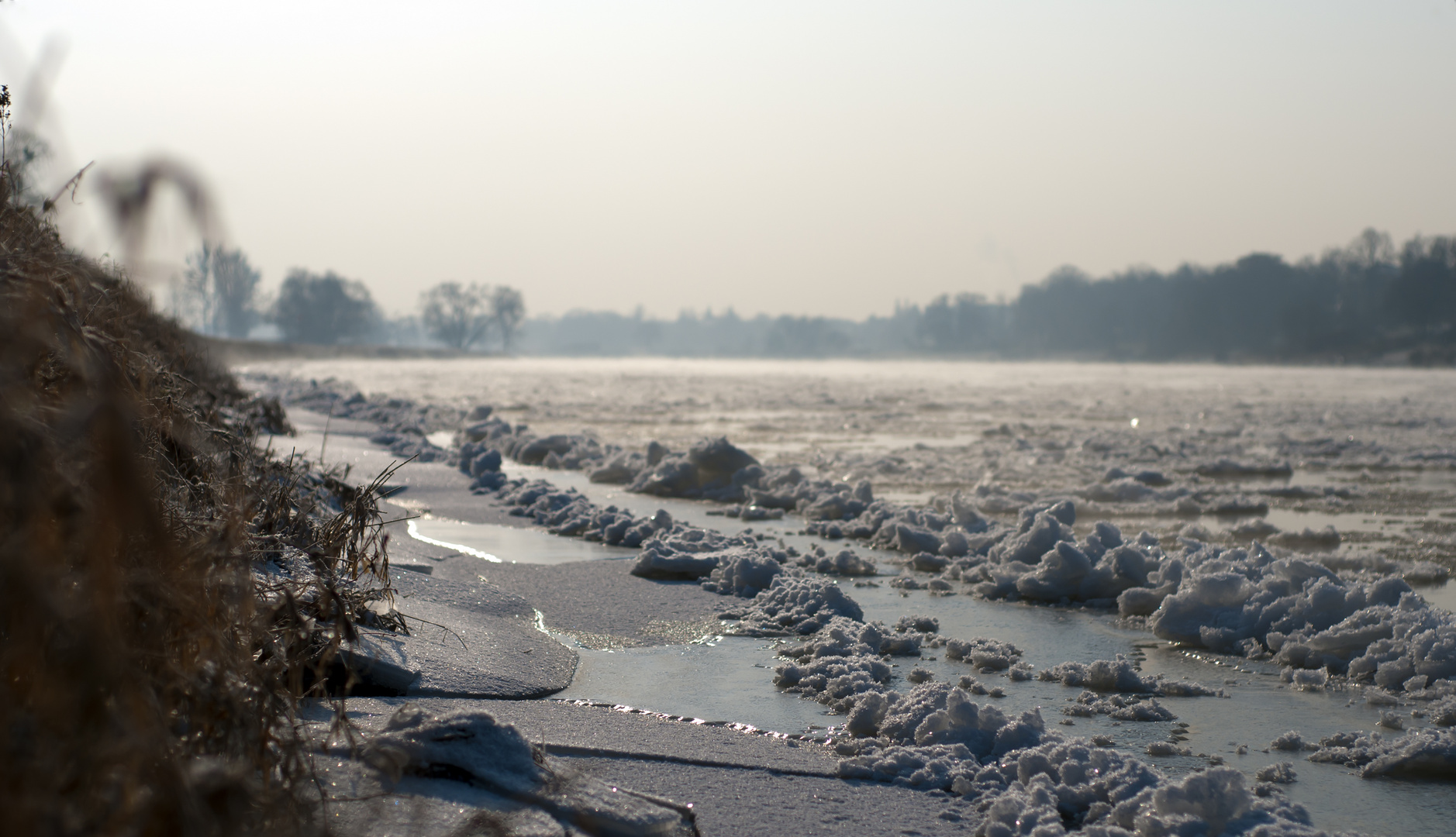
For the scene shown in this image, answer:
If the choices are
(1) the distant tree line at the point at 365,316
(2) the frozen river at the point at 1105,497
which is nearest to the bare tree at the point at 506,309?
(1) the distant tree line at the point at 365,316

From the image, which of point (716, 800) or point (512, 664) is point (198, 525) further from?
point (716, 800)

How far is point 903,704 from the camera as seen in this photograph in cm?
339

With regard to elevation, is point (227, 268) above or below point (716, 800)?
above

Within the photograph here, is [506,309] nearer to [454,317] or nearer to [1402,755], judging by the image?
[454,317]

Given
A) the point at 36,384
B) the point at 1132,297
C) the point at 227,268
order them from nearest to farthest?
the point at 227,268
the point at 36,384
the point at 1132,297

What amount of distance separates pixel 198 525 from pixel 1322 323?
298 ft

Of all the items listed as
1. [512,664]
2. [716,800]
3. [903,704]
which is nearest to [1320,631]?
[903,704]

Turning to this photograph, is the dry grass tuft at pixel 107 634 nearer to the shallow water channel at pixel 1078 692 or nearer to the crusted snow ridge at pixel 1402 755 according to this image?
the shallow water channel at pixel 1078 692

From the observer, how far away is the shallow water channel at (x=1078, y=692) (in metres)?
2.97

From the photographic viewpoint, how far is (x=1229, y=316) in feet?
301

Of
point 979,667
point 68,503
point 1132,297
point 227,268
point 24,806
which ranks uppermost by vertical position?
point 1132,297

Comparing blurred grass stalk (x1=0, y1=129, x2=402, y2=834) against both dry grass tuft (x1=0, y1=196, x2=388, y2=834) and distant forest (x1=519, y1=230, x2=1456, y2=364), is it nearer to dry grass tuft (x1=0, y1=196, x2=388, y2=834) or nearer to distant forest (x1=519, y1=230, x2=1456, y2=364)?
dry grass tuft (x1=0, y1=196, x2=388, y2=834)

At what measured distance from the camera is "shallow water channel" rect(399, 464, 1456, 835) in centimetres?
297

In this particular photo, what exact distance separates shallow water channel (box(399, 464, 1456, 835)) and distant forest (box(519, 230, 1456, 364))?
232ft
